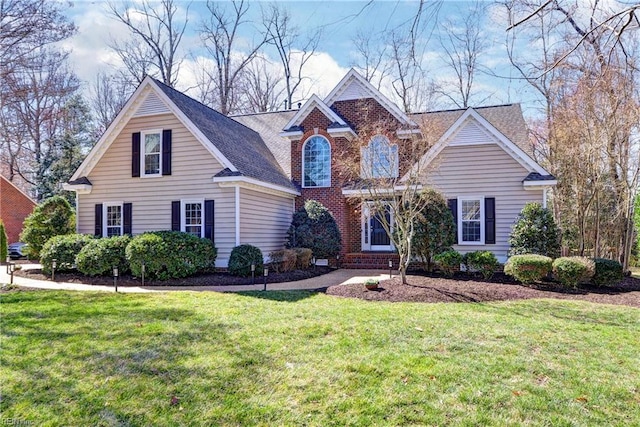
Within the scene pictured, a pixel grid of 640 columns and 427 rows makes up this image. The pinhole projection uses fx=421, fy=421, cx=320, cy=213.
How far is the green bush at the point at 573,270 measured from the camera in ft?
33.4

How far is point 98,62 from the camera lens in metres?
29.3

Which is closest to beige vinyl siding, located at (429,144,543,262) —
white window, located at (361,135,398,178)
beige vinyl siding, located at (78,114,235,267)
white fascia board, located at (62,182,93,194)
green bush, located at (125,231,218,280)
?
white window, located at (361,135,398,178)

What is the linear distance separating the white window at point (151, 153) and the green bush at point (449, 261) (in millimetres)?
9682

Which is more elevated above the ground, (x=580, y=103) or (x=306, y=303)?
(x=580, y=103)

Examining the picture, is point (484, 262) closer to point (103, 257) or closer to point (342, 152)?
point (342, 152)

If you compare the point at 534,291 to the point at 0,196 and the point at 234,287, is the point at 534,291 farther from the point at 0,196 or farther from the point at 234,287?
the point at 0,196

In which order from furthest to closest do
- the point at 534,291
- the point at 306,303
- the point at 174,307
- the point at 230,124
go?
the point at 230,124 → the point at 534,291 → the point at 306,303 → the point at 174,307

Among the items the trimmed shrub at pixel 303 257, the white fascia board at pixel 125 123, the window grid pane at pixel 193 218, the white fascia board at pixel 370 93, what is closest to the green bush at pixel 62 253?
the window grid pane at pixel 193 218

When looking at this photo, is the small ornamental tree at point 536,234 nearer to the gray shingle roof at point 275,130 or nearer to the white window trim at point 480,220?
the white window trim at point 480,220

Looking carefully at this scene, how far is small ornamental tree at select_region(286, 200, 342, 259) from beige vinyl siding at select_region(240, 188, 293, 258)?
529 millimetres

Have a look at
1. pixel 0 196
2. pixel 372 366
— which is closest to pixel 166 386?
pixel 372 366

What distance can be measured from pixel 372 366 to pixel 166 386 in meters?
2.21

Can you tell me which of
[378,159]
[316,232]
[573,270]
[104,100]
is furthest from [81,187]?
[104,100]

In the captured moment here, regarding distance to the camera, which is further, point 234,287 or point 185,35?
point 185,35
